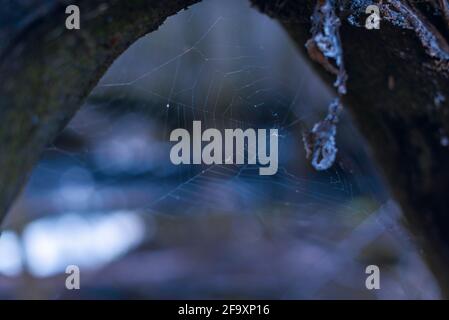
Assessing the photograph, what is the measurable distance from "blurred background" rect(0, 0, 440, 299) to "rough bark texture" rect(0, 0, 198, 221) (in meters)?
0.79

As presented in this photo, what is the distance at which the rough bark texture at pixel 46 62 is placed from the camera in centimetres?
92

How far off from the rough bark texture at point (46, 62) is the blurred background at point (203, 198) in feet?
2.59

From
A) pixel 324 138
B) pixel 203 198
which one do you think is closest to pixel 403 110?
pixel 324 138

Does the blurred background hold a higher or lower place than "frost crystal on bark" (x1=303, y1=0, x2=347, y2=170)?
higher

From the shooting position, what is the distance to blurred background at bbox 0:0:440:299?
2514 millimetres

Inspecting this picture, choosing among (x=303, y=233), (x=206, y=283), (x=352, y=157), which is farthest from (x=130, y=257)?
(x=352, y=157)

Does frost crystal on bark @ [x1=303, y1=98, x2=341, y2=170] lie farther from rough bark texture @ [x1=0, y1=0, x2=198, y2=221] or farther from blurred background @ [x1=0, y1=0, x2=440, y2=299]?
rough bark texture @ [x1=0, y1=0, x2=198, y2=221]

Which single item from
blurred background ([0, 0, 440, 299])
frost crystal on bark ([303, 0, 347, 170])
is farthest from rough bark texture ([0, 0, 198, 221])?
blurred background ([0, 0, 440, 299])

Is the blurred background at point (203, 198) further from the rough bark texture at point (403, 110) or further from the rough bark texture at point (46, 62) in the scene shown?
the rough bark texture at point (46, 62)

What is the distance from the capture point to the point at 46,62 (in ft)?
3.15

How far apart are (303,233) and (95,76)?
349 centimetres

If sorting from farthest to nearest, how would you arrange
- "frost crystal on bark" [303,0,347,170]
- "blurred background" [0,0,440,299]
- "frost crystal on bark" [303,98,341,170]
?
1. "blurred background" [0,0,440,299]
2. "frost crystal on bark" [303,98,341,170]
3. "frost crystal on bark" [303,0,347,170]

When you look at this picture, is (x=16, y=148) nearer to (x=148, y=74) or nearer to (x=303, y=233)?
(x=148, y=74)

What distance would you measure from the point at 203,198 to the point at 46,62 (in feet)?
9.51
